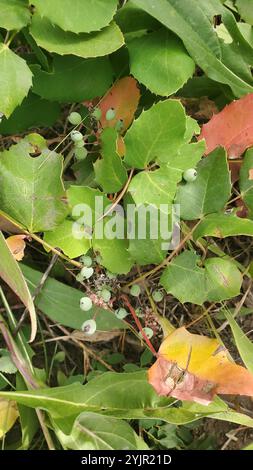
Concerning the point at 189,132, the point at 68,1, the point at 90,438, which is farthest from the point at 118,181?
the point at 90,438

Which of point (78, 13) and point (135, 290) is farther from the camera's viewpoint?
point (135, 290)

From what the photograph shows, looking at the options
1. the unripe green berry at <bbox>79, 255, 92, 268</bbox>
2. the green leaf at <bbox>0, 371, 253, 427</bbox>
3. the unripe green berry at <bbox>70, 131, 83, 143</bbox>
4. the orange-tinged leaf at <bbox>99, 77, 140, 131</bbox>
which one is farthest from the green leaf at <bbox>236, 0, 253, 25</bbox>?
the green leaf at <bbox>0, 371, 253, 427</bbox>

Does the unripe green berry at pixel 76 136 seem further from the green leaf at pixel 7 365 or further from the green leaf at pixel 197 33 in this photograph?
the green leaf at pixel 7 365

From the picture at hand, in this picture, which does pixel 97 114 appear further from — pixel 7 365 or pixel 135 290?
pixel 7 365

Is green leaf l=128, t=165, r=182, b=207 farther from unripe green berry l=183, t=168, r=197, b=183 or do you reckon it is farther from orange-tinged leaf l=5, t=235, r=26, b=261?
orange-tinged leaf l=5, t=235, r=26, b=261

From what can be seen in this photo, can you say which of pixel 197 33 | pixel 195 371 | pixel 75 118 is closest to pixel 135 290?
pixel 195 371

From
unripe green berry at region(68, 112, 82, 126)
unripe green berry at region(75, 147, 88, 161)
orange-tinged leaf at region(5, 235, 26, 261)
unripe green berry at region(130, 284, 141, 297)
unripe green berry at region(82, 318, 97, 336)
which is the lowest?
unripe green berry at region(82, 318, 97, 336)

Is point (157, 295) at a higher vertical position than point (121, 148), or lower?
lower
